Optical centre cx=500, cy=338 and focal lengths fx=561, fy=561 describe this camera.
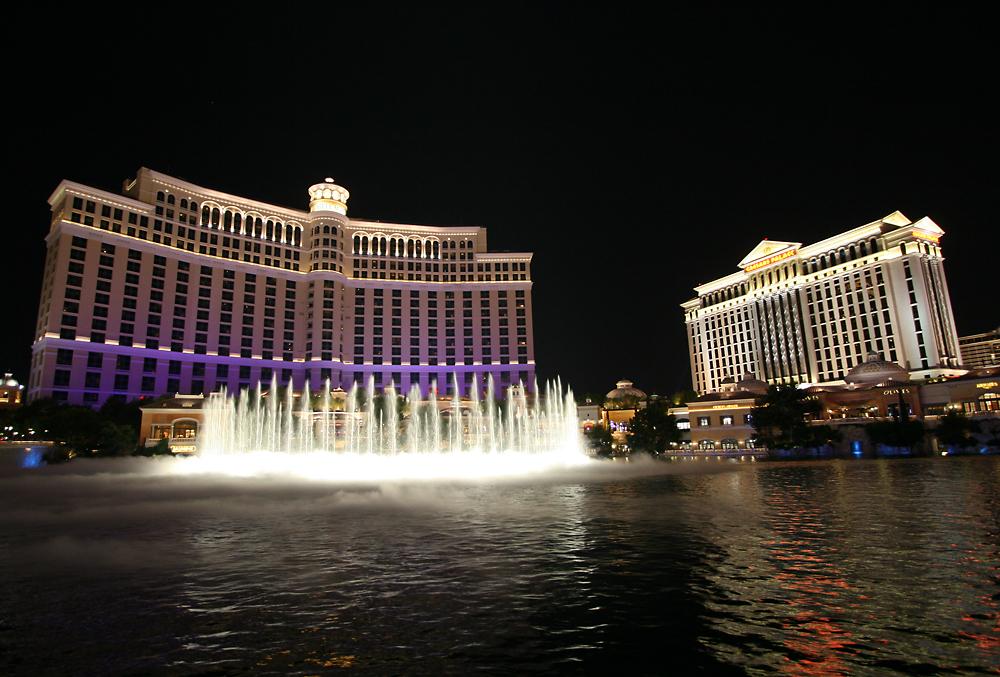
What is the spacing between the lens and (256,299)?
387ft

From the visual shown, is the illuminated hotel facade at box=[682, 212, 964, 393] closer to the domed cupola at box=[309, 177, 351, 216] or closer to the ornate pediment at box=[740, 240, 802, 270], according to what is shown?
the ornate pediment at box=[740, 240, 802, 270]

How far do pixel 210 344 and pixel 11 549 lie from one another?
10435 centimetres

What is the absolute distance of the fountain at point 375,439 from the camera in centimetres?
4659

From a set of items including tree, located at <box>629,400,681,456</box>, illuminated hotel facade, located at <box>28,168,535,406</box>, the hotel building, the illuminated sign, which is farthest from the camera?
the hotel building

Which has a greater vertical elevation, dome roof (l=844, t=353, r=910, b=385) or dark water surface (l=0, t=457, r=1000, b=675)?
dome roof (l=844, t=353, r=910, b=385)

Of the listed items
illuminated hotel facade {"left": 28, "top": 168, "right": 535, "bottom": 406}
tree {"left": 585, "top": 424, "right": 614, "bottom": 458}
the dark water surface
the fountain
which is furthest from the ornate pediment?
the dark water surface

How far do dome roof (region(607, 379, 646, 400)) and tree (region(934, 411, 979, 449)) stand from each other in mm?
49766

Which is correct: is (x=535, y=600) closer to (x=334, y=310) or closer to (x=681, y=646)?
(x=681, y=646)

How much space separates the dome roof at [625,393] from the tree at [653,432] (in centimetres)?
3340

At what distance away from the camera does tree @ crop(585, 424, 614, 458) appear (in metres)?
70.0

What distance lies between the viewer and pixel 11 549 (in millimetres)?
15430

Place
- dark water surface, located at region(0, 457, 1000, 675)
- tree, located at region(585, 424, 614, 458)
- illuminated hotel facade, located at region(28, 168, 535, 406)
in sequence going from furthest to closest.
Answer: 1. illuminated hotel facade, located at region(28, 168, 535, 406)
2. tree, located at region(585, 424, 614, 458)
3. dark water surface, located at region(0, 457, 1000, 675)

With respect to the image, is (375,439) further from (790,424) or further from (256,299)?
(256,299)

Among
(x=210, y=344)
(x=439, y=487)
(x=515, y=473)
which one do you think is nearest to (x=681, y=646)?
(x=439, y=487)
